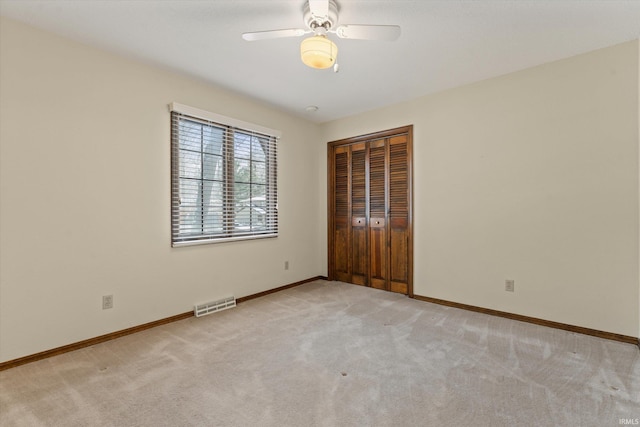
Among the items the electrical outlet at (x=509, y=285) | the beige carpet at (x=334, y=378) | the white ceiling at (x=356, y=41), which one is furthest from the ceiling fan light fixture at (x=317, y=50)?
the electrical outlet at (x=509, y=285)

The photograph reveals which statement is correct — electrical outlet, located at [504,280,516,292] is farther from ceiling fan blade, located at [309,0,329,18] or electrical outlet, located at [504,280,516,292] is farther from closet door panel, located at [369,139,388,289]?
ceiling fan blade, located at [309,0,329,18]

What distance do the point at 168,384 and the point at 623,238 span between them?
3.75m

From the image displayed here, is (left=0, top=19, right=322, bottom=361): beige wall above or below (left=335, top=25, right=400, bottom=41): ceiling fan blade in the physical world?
below

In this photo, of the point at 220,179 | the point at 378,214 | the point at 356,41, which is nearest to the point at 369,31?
the point at 356,41

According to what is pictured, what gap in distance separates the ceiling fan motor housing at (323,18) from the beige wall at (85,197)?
1.73 metres

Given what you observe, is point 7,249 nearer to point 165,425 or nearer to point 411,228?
point 165,425

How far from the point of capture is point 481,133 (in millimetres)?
3291

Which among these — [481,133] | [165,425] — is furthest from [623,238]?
[165,425]

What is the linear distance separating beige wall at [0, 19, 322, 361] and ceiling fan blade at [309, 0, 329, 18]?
1.85m

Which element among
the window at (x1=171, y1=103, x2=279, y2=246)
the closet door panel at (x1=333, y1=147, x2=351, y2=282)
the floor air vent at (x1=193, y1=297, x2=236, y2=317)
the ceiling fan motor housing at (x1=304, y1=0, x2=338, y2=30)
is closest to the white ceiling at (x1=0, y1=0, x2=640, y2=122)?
the ceiling fan motor housing at (x1=304, y1=0, x2=338, y2=30)

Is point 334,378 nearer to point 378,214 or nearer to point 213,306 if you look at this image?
point 213,306

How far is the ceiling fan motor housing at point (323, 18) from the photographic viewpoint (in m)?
1.99

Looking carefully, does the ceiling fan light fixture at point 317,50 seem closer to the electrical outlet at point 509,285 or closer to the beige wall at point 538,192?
the beige wall at point 538,192

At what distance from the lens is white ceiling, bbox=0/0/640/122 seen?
2.06 metres
